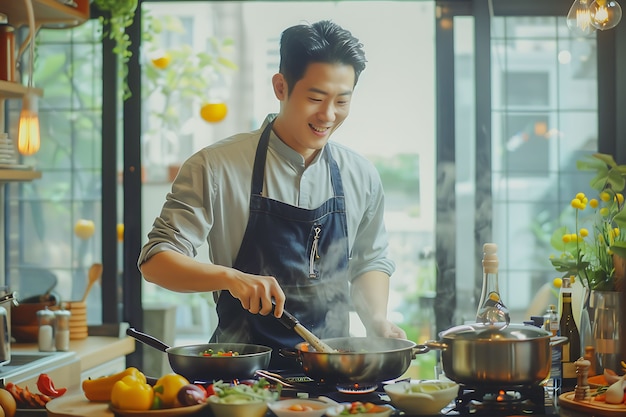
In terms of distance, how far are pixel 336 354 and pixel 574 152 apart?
8.58 feet

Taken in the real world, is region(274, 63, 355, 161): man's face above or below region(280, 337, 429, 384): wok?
above

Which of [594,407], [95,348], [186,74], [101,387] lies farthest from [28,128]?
[594,407]

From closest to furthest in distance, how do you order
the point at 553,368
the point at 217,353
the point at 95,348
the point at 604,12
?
the point at 217,353 → the point at 553,368 → the point at 604,12 → the point at 95,348

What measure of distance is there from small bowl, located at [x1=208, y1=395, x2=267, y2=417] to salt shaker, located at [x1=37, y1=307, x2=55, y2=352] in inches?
77.3

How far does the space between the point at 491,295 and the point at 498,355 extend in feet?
1.72

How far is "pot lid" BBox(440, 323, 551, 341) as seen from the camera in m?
1.84

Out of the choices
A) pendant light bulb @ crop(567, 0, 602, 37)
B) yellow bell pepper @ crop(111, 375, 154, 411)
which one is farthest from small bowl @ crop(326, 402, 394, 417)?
pendant light bulb @ crop(567, 0, 602, 37)

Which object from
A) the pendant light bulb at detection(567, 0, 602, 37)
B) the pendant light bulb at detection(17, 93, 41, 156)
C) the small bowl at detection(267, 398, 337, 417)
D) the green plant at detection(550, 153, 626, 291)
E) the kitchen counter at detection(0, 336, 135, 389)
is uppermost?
the pendant light bulb at detection(567, 0, 602, 37)

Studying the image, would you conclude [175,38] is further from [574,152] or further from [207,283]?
[207,283]

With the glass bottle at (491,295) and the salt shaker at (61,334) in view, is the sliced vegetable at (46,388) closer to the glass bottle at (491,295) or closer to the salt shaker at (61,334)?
the glass bottle at (491,295)

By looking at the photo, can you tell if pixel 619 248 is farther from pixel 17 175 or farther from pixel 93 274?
pixel 93 274

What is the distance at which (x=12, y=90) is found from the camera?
11.2 ft

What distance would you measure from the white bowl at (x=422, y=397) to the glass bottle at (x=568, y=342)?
21.0 inches

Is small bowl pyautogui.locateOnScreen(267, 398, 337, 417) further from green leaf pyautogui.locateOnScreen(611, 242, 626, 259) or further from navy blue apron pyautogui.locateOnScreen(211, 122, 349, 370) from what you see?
green leaf pyautogui.locateOnScreen(611, 242, 626, 259)
